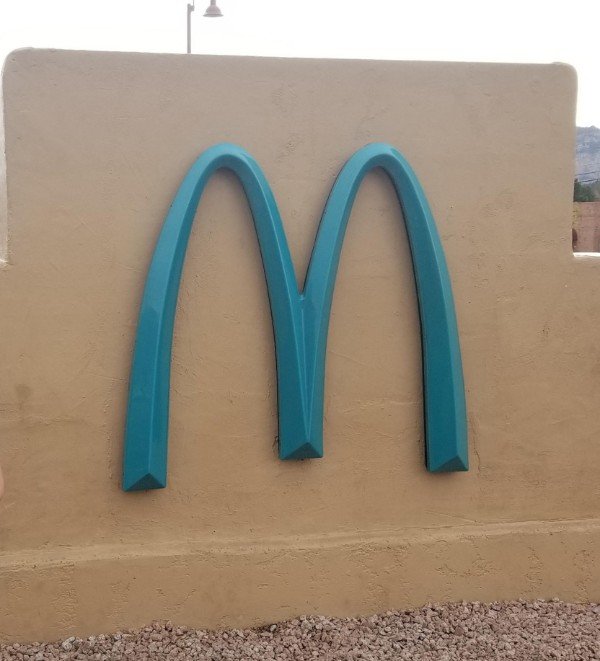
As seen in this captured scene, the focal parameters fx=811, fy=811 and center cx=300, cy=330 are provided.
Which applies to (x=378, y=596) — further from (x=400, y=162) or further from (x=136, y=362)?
(x=400, y=162)

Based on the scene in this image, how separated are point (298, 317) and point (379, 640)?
1.54 m

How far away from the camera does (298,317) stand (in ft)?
12.3

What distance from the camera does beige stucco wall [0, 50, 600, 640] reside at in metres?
3.63

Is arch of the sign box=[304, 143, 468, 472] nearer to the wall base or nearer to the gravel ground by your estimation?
the wall base

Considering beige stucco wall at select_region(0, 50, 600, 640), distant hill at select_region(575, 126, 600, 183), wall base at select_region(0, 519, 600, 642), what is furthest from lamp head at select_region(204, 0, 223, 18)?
distant hill at select_region(575, 126, 600, 183)

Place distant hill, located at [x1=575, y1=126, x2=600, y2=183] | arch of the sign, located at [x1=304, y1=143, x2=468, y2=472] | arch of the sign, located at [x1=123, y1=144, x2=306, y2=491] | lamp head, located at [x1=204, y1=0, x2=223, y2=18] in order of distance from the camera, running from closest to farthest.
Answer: arch of the sign, located at [x1=123, y1=144, x2=306, y2=491], arch of the sign, located at [x1=304, y1=143, x2=468, y2=472], lamp head, located at [x1=204, y1=0, x2=223, y2=18], distant hill, located at [x1=575, y1=126, x2=600, y2=183]

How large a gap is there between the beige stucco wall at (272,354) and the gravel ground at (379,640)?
0.08 m

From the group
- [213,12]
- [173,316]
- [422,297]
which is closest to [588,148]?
[213,12]

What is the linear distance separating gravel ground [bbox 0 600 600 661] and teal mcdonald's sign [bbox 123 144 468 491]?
0.71 meters

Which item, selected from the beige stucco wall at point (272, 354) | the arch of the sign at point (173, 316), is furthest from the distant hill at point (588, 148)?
the arch of the sign at point (173, 316)

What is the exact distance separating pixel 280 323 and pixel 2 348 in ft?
4.08

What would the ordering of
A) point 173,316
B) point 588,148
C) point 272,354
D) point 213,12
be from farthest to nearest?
point 588,148 < point 213,12 < point 272,354 < point 173,316

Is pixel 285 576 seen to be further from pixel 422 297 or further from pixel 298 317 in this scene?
pixel 422 297

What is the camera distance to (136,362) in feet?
11.8
